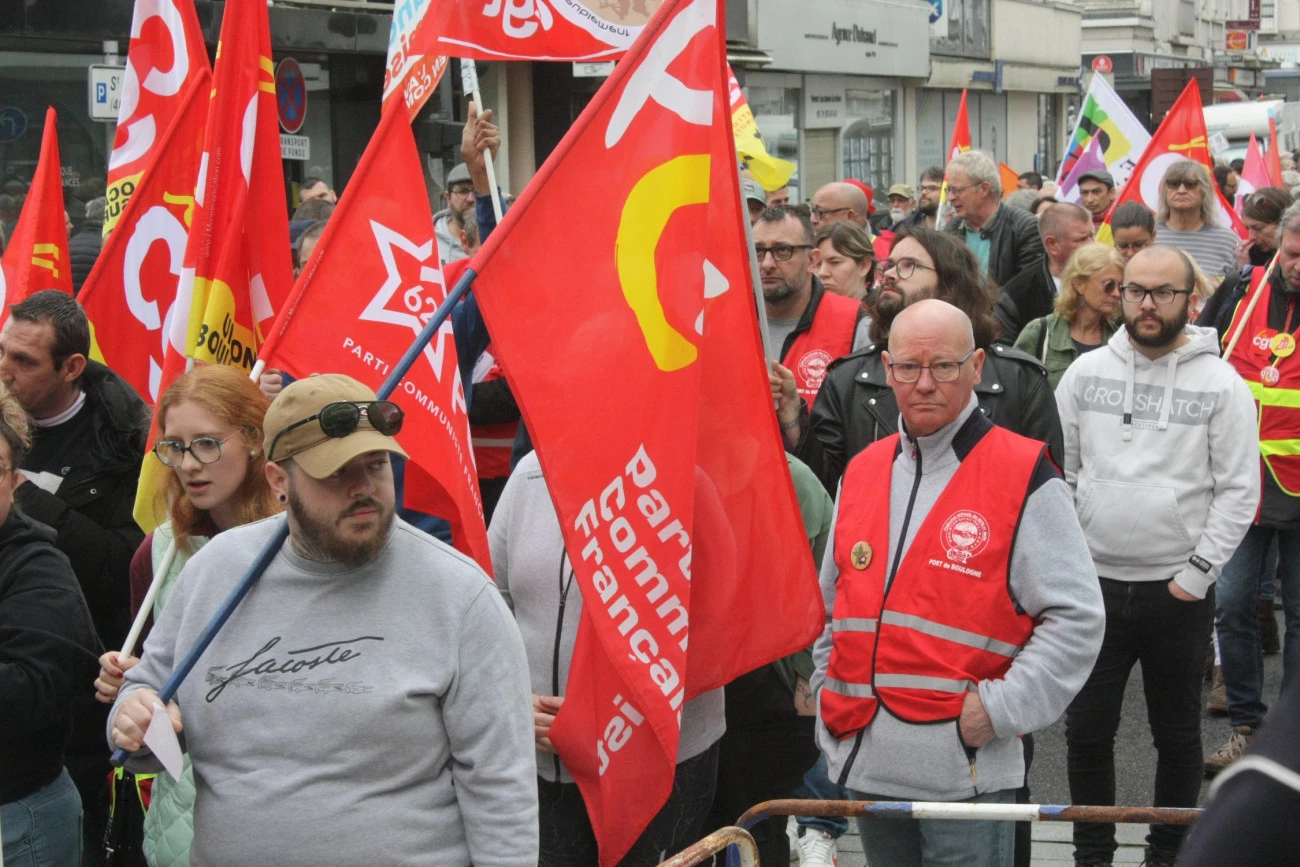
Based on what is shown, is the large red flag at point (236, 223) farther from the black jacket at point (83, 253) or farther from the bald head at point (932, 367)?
the black jacket at point (83, 253)

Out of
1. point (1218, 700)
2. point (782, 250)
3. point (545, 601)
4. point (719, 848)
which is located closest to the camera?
point (719, 848)

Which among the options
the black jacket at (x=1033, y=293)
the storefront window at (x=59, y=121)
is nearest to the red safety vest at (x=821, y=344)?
the black jacket at (x=1033, y=293)

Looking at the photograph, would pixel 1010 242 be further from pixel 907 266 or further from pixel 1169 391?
pixel 907 266

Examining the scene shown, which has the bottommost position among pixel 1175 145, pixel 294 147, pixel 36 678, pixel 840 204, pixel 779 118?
pixel 36 678

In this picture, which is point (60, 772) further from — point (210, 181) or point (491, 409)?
point (491, 409)

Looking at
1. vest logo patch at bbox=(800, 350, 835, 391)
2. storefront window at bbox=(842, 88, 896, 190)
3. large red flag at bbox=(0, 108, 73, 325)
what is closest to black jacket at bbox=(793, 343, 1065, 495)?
vest logo patch at bbox=(800, 350, 835, 391)

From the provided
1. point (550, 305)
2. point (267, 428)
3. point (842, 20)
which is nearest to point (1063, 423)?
point (550, 305)

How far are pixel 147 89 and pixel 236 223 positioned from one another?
6.67 feet

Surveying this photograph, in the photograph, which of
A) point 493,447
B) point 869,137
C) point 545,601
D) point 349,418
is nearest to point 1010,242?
point 493,447

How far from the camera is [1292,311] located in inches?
252

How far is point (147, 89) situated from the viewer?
21.6ft

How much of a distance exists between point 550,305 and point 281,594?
88cm

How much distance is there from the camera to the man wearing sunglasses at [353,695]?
2.82m

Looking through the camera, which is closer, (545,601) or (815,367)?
(545,601)
